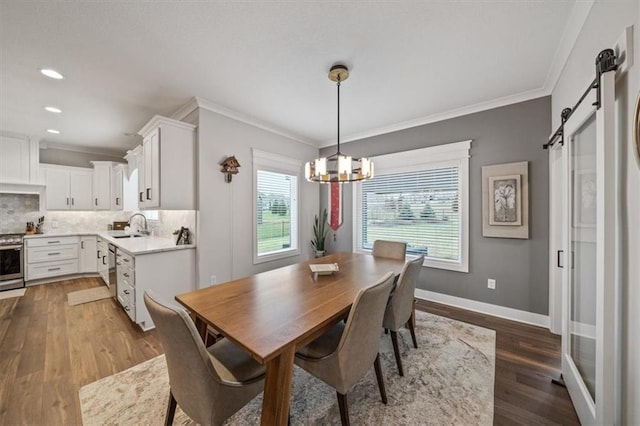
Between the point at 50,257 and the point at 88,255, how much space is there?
514 mm

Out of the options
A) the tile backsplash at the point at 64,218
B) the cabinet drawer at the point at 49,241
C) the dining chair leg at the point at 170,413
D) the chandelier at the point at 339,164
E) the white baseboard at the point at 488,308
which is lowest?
the white baseboard at the point at 488,308

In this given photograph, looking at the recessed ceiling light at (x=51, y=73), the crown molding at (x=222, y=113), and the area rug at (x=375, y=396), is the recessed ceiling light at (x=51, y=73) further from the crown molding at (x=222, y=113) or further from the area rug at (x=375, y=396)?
the area rug at (x=375, y=396)

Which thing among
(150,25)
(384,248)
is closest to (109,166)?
(150,25)

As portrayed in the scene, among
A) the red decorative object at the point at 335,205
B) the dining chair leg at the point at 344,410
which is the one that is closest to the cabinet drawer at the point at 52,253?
the red decorative object at the point at 335,205

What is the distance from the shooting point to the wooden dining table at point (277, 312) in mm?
1114

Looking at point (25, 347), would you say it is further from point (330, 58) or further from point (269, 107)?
point (330, 58)

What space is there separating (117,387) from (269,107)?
10.4 ft

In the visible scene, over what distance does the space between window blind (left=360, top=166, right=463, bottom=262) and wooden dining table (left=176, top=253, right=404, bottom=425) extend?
1.55 meters

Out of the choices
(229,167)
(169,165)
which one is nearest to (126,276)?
(169,165)

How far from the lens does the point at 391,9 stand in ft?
5.42

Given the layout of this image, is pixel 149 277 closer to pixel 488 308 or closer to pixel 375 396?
pixel 375 396

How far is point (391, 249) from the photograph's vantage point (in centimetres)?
303

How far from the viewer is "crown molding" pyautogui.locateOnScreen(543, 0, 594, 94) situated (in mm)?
1620

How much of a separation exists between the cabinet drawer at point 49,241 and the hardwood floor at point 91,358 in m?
1.18
